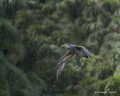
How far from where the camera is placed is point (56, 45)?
8336mm

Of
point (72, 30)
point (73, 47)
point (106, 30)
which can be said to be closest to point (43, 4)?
point (72, 30)

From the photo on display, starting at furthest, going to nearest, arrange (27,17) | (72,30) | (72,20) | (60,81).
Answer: (72,20) → (72,30) → (27,17) → (60,81)

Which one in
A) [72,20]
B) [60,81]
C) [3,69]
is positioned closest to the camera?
[3,69]

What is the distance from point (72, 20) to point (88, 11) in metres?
0.66

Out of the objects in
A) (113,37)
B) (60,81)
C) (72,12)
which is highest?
(72,12)

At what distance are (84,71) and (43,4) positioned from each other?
2.89m

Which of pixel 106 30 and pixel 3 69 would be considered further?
pixel 106 30

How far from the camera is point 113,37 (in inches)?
348

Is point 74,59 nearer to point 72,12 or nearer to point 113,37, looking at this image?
point 113,37

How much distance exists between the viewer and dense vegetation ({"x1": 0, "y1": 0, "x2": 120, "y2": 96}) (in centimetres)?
686

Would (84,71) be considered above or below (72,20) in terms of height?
below

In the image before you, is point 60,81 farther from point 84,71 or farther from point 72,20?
point 72,20

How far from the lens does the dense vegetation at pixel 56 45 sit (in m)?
Result: 6.86

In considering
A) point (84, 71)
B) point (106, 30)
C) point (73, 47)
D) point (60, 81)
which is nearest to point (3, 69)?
point (73, 47)
